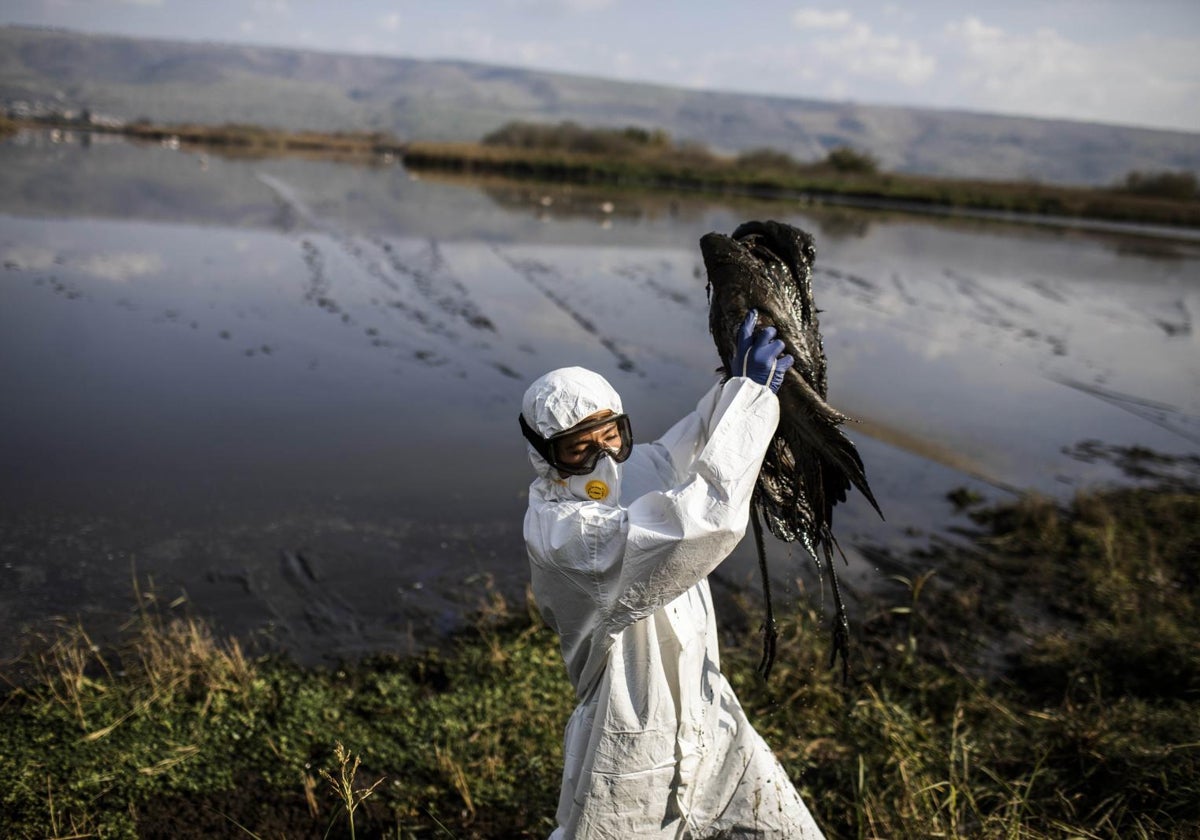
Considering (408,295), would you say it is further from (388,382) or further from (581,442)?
(581,442)

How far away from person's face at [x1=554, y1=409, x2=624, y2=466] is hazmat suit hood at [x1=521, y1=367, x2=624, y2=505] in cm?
2

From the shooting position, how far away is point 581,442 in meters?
2.35

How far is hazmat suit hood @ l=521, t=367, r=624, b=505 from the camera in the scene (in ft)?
7.59

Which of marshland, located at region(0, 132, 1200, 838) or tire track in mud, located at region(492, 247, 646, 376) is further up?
tire track in mud, located at region(492, 247, 646, 376)

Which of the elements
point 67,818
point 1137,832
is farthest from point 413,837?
point 1137,832

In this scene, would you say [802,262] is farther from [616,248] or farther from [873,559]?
[616,248]

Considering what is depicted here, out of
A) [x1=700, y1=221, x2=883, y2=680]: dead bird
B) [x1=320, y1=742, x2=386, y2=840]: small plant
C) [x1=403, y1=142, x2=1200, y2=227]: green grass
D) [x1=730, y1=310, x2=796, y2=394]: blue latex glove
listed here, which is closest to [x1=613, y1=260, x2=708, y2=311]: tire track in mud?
[x1=700, y1=221, x2=883, y2=680]: dead bird

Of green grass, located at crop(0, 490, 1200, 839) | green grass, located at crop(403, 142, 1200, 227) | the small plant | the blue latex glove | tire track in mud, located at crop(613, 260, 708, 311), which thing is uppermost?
green grass, located at crop(403, 142, 1200, 227)

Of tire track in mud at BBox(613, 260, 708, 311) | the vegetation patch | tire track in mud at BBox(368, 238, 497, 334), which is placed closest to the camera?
tire track in mud at BBox(368, 238, 497, 334)

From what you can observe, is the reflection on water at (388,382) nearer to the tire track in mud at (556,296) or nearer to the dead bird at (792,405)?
the tire track in mud at (556,296)

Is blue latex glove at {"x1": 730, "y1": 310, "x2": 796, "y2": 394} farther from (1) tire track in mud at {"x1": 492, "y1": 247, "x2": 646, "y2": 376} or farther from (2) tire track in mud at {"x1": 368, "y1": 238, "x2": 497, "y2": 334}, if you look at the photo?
(2) tire track in mud at {"x1": 368, "y1": 238, "x2": 497, "y2": 334}

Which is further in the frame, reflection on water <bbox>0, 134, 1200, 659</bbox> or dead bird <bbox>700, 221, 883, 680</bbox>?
reflection on water <bbox>0, 134, 1200, 659</bbox>

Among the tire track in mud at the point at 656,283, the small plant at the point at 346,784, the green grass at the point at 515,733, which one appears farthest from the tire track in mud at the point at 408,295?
the small plant at the point at 346,784

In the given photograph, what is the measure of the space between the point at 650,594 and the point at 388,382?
8.86 m
